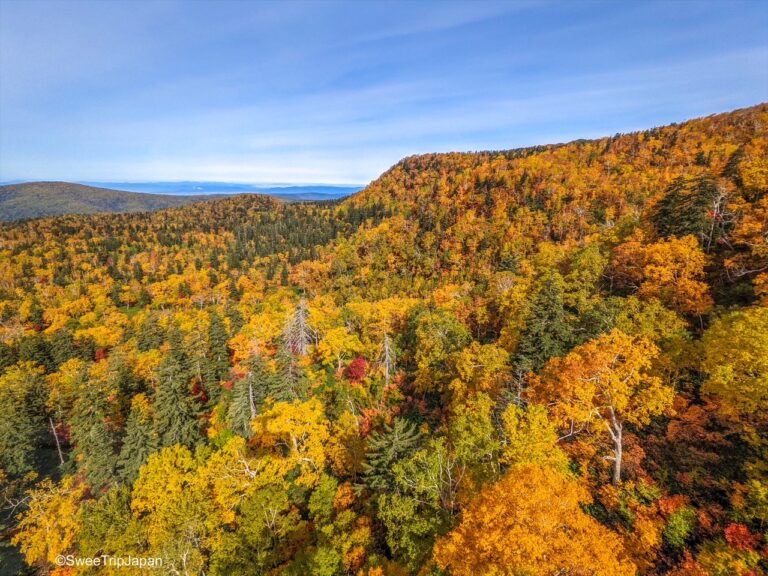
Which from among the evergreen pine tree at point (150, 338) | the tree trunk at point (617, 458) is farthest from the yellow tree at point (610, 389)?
the evergreen pine tree at point (150, 338)

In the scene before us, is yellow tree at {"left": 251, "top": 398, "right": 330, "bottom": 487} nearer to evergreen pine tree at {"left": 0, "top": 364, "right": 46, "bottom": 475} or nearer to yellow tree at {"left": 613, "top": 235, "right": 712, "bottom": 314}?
yellow tree at {"left": 613, "top": 235, "right": 712, "bottom": 314}

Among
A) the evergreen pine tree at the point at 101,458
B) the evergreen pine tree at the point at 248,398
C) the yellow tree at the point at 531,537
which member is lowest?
the evergreen pine tree at the point at 101,458

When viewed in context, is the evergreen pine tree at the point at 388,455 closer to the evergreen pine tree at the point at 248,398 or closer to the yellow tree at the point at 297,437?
the yellow tree at the point at 297,437

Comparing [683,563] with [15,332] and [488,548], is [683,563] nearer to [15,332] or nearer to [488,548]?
[488,548]

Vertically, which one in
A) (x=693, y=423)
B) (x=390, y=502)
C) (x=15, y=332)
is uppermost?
(x=693, y=423)

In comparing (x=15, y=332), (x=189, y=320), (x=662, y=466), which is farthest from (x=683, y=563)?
(x=15, y=332)

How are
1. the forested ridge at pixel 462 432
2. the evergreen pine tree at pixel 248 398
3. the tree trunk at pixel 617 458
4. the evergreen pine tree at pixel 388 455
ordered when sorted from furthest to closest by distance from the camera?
the evergreen pine tree at pixel 248 398 → the evergreen pine tree at pixel 388 455 → the tree trunk at pixel 617 458 → the forested ridge at pixel 462 432
